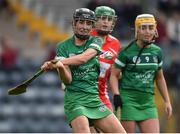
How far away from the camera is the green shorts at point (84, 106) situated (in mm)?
9758

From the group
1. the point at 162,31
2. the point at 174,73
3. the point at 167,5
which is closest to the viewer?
the point at 174,73

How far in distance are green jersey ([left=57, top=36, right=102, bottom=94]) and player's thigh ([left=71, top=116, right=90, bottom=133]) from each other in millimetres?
356

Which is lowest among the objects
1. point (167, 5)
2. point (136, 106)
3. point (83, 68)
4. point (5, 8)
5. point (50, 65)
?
point (5, 8)

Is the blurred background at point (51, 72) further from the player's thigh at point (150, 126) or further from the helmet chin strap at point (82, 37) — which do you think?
the helmet chin strap at point (82, 37)

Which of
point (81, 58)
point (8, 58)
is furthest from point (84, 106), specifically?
point (8, 58)

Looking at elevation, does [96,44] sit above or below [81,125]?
above

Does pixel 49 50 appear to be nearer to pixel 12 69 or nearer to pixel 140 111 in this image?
pixel 12 69

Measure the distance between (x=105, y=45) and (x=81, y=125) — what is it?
1.75 meters

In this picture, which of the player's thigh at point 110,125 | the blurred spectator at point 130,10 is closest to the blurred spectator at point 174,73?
the blurred spectator at point 130,10

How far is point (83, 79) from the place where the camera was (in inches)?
390

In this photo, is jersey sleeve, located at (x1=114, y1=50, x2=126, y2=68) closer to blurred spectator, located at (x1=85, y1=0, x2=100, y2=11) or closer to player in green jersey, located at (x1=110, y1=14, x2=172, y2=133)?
player in green jersey, located at (x1=110, y1=14, x2=172, y2=133)

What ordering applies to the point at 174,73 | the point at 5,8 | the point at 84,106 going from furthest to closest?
1. the point at 5,8
2. the point at 174,73
3. the point at 84,106

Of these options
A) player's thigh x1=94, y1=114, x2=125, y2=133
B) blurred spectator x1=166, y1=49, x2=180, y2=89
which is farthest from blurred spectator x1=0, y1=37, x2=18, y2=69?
player's thigh x1=94, y1=114, x2=125, y2=133

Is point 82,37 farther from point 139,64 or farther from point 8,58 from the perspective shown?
point 8,58
